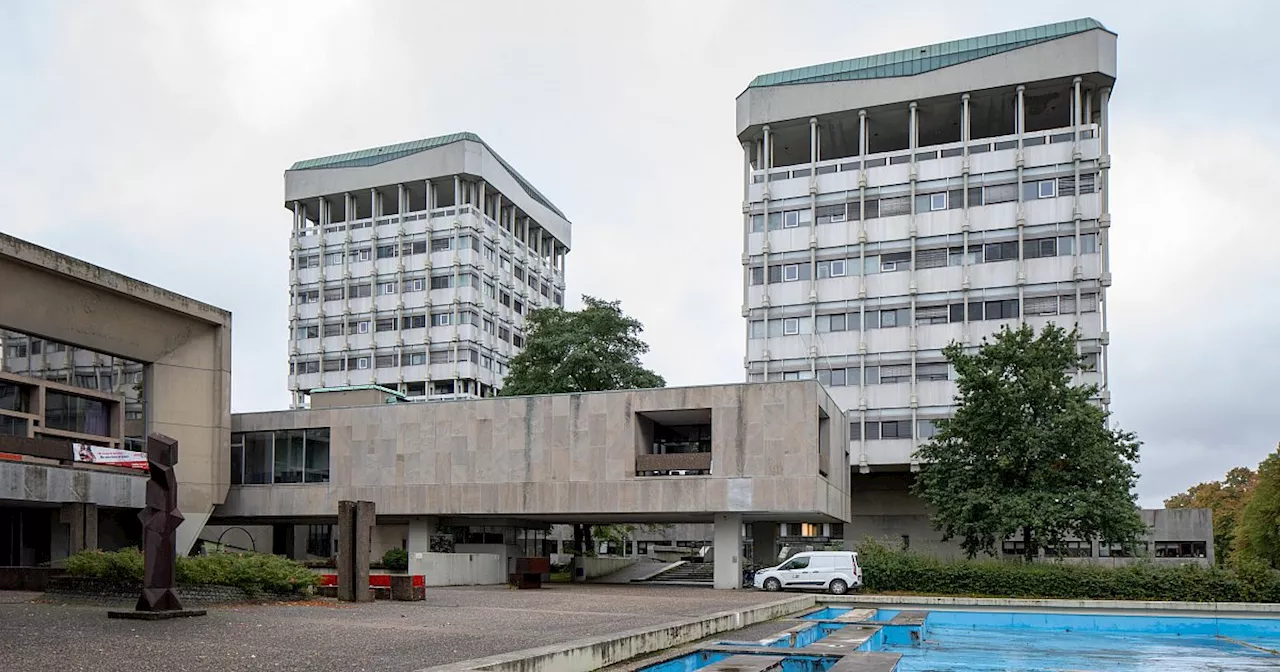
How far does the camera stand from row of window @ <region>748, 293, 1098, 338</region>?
173ft

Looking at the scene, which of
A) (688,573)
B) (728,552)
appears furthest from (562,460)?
(688,573)

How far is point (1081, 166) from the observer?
53156 millimetres

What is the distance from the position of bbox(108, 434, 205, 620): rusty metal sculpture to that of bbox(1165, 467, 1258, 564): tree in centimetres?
7753

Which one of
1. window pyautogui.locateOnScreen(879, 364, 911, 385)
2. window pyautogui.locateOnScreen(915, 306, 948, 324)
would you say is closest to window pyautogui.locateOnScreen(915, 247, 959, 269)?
window pyautogui.locateOnScreen(915, 306, 948, 324)

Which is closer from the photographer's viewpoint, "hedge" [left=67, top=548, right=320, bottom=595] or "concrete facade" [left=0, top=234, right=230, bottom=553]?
"hedge" [left=67, top=548, right=320, bottom=595]

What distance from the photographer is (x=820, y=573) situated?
37938mm

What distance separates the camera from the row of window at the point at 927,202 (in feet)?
176

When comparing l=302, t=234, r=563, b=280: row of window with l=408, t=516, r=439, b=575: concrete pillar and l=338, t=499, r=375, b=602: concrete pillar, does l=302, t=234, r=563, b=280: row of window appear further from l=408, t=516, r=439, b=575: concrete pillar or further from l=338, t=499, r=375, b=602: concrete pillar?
l=338, t=499, r=375, b=602: concrete pillar

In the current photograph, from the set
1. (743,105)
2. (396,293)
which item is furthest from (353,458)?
(396,293)

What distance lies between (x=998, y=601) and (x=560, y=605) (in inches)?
594

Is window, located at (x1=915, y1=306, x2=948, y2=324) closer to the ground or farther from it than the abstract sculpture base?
farther from it

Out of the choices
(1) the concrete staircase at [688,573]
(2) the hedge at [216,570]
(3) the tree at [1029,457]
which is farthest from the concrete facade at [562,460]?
(2) the hedge at [216,570]

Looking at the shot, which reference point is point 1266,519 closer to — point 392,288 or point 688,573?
point 688,573

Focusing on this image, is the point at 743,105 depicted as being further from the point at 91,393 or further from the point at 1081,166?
the point at 91,393
